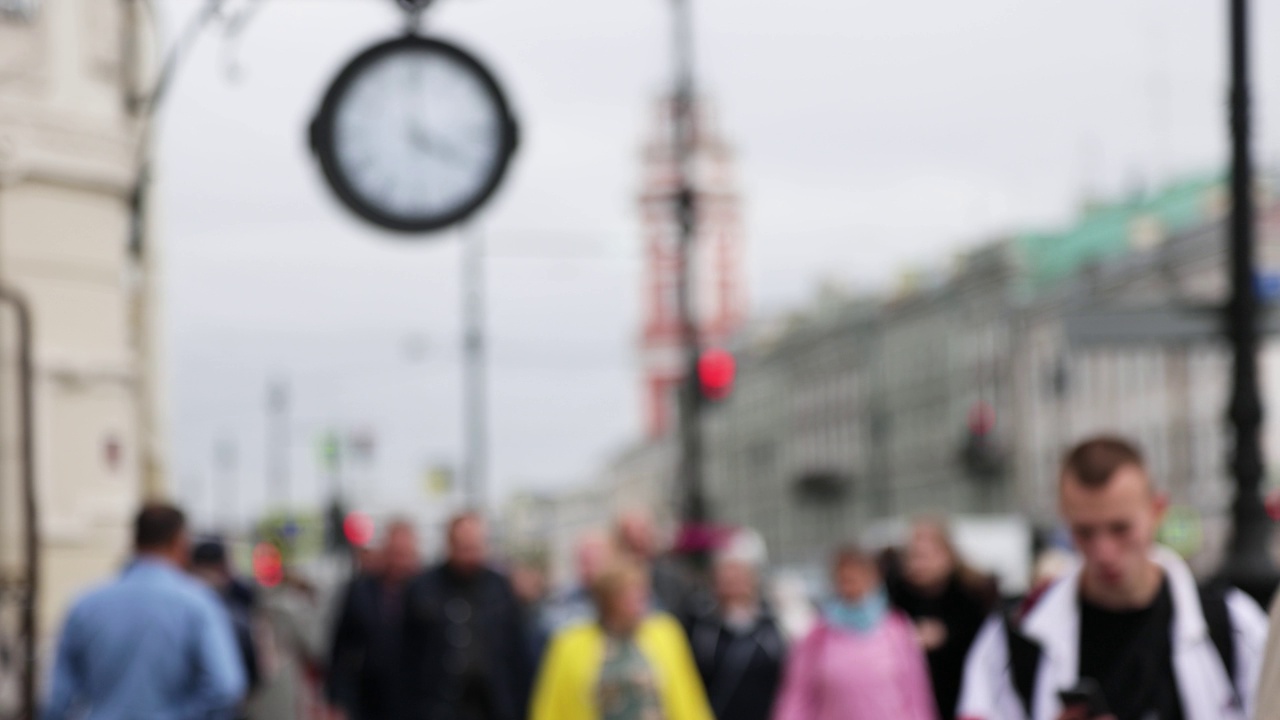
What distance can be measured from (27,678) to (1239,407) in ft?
17.6

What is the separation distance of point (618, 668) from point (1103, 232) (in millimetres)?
82928

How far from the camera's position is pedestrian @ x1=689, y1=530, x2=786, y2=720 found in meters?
12.8

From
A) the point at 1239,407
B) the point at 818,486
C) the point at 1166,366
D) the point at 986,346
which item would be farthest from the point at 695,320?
the point at 818,486

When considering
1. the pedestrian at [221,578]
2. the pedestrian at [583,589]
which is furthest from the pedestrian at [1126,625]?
the pedestrian at [221,578]

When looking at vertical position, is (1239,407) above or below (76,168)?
below

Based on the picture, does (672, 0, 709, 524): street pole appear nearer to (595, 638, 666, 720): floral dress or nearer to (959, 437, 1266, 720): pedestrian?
(595, 638, 666, 720): floral dress

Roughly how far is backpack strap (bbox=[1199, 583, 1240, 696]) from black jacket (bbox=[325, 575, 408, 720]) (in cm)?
912

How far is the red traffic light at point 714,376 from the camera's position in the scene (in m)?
22.8

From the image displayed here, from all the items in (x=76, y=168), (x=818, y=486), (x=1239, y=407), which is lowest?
(x=818, y=486)

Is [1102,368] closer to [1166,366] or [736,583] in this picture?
[1166,366]

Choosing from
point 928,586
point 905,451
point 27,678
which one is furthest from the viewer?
point 905,451

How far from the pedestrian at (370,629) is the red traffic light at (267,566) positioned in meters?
25.0

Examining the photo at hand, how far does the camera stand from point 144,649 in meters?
8.45

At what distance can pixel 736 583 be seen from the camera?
1280 cm
